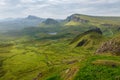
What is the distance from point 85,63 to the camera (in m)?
45.7

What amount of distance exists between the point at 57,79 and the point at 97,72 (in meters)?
11.3

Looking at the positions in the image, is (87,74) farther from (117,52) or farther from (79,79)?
(117,52)

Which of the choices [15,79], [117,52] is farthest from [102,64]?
[15,79]

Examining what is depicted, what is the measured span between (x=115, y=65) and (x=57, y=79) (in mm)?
13167

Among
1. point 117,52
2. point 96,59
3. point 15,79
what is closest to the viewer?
point 96,59

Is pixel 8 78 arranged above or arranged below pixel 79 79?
below

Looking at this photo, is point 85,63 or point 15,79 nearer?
point 85,63

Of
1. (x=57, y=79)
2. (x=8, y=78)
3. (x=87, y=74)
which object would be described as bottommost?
(x=8, y=78)

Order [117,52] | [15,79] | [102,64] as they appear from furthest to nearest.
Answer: [15,79]
[117,52]
[102,64]

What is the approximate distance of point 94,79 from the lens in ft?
128

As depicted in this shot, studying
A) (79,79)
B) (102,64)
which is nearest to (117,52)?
(102,64)

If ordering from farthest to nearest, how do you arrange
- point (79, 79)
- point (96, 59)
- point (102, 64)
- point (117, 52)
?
1. point (117, 52)
2. point (96, 59)
3. point (102, 64)
4. point (79, 79)

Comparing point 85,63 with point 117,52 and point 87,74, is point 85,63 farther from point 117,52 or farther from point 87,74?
point 117,52

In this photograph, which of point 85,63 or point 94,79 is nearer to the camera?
point 94,79
